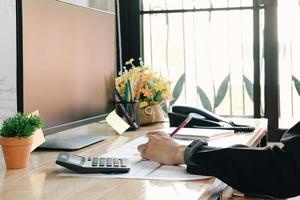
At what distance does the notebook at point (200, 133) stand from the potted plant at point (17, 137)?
0.62 meters

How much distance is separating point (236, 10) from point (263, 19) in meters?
0.17

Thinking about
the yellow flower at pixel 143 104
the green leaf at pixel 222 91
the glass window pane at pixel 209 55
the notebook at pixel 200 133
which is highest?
the glass window pane at pixel 209 55

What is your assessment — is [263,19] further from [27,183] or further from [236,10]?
[27,183]

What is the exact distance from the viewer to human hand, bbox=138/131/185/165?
4.32ft

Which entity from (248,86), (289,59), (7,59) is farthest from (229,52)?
(7,59)

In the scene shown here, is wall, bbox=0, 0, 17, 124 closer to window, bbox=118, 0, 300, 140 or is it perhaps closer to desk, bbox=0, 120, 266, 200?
desk, bbox=0, 120, 266, 200

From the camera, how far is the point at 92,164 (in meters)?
1.24

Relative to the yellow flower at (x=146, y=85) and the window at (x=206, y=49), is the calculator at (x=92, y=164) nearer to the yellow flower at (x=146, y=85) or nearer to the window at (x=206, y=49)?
the yellow flower at (x=146, y=85)

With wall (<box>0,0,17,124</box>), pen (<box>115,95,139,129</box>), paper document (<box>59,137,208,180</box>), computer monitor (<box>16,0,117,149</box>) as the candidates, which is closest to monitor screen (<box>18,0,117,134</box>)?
computer monitor (<box>16,0,117,149</box>)

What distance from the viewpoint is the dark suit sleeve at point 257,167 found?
1.19m

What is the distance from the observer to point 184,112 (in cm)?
210

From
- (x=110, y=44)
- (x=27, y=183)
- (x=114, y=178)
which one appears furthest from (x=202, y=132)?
(x=27, y=183)

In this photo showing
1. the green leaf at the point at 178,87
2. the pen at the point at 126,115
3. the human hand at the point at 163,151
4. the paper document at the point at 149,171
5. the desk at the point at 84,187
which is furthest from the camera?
A: the green leaf at the point at 178,87

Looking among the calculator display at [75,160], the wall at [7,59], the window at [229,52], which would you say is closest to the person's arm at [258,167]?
the calculator display at [75,160]
